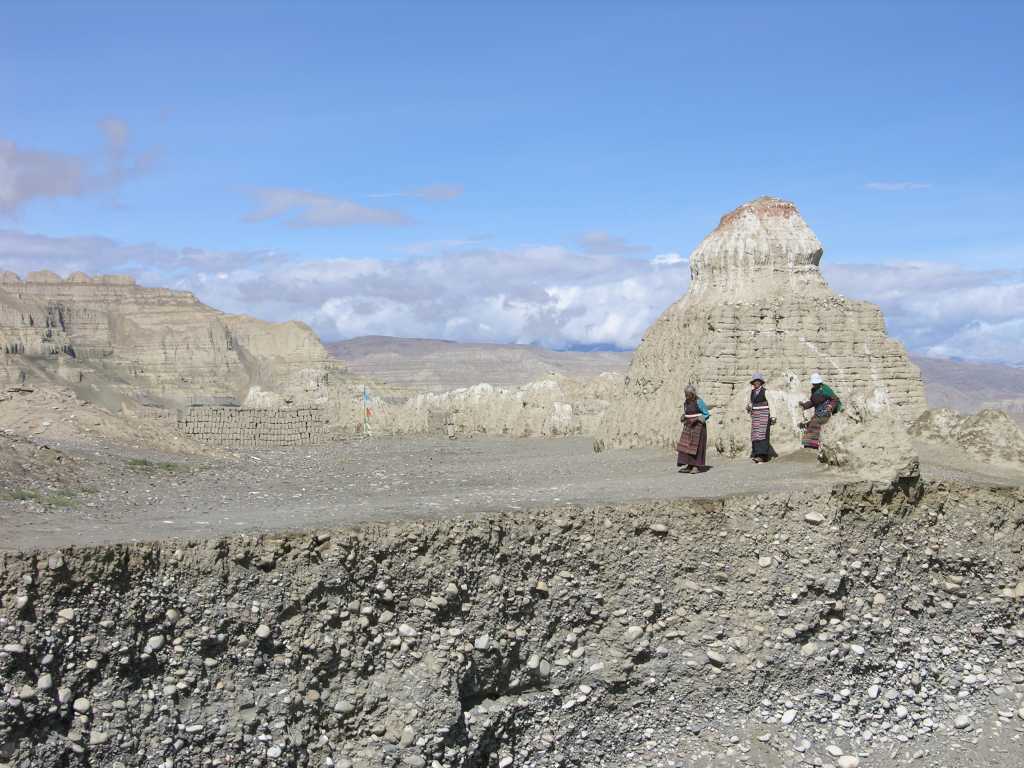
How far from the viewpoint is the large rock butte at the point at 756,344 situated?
16.8 m

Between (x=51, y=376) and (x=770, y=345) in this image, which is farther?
(x=51, y=376)

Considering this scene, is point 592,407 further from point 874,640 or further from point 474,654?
point 474,654

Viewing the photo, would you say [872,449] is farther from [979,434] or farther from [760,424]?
[979,434]

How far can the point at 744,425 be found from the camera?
1538 centimetres

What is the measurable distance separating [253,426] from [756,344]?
53.3 feet

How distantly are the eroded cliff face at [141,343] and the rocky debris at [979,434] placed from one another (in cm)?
6595

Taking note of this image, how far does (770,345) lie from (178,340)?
8286 centimetres

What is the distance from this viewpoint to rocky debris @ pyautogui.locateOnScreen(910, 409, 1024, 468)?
1439cm

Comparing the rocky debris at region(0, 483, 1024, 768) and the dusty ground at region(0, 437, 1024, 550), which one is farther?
the dusty ground at region(0, 437, 1024, 550)

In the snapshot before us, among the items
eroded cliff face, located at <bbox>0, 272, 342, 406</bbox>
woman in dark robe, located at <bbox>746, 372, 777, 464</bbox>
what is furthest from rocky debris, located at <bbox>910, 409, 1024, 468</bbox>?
eroded cliff face, located at <bbox>0, 272, 342, 406</bbox>

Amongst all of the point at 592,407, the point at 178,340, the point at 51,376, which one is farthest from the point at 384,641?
the point at 178,340

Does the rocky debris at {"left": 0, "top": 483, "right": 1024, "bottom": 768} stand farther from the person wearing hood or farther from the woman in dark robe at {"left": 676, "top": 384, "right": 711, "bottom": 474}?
the woman in dark robe at {"left": 676, "top": 384, "right": 711, "bottom": 474}

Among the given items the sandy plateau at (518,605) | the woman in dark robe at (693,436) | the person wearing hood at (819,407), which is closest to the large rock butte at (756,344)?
the person wearing hood at (819,407)

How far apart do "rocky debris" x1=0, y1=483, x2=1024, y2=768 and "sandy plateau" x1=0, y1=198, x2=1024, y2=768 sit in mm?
23
